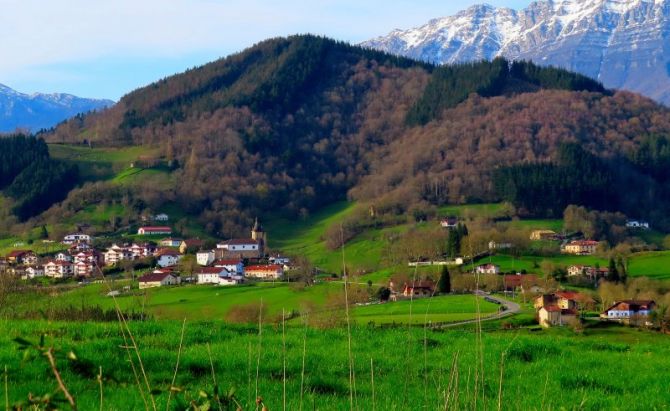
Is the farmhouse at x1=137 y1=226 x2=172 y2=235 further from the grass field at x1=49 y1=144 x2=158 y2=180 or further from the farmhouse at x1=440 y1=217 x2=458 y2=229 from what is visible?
the farmhouse at x1=440 y1=217 x2=458 y2=229

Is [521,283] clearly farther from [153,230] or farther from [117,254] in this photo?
[153,230]

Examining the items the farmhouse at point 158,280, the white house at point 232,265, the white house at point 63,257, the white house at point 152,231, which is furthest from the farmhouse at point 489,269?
the white house at point 152,231

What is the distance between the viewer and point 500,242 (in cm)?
9881

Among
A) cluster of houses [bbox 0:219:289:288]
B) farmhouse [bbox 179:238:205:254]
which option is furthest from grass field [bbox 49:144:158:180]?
farmhouse [bbox 179:238:205:254]

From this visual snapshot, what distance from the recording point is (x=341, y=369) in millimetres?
9773

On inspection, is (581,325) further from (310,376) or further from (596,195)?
(596,195)

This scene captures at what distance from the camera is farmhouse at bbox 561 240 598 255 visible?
10086cm

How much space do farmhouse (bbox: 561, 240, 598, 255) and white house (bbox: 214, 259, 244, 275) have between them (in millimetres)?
47607

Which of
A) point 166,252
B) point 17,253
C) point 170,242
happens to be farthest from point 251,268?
point 17,253

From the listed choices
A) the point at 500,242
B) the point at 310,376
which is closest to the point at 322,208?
the point at 500,242

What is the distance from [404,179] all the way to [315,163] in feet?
122

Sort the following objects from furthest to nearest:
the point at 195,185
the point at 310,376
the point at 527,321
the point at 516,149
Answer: the point at 516,149, the point at 195,185, the point at 527,321, the point at 310,376

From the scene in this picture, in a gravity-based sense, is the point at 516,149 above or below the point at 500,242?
above

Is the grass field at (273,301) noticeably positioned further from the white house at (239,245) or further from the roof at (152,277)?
the white house at (239,245)
